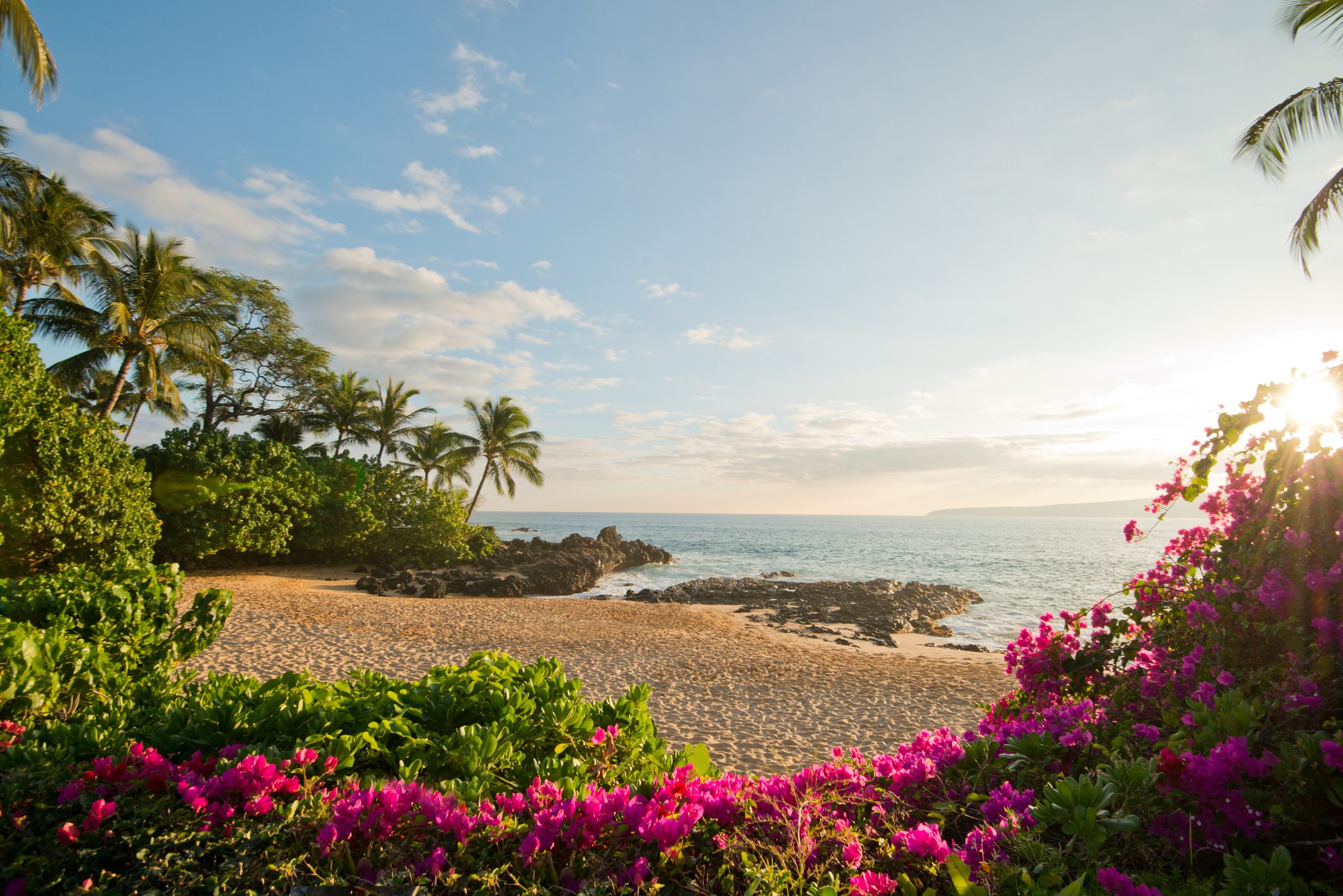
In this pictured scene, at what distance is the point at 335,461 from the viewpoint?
23.9 meters

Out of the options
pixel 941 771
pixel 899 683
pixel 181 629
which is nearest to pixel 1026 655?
pixel 941 771

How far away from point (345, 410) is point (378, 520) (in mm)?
6919

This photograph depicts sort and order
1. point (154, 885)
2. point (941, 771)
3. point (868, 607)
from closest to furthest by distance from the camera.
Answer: point (154, 885)
point (941, 771)
point (868, 607)

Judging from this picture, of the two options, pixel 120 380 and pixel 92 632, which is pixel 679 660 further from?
pixel 120 380

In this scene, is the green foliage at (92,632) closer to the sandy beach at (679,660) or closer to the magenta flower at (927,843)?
the sandy beach at (679,660)

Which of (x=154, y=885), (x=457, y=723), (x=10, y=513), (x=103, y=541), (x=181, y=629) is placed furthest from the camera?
(x=103, y=541)

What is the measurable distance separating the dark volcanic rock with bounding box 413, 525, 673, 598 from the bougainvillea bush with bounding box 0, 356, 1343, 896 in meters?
20.8

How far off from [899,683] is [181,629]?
10725 millimetres

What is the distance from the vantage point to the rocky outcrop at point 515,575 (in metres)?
21.6

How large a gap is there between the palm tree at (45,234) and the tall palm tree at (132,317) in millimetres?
509

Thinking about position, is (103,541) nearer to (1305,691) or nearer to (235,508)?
(235,508)

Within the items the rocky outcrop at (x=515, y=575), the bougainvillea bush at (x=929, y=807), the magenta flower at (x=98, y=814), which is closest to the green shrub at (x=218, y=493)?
the rocky outcrop at (x=515, y=575)

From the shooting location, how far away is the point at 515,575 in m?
25.6

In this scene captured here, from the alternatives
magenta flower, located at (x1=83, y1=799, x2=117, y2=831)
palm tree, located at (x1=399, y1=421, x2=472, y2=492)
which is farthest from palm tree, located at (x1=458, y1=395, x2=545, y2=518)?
magenta flower, located at (x1=83, y1=799, x2=117, y2=831)
